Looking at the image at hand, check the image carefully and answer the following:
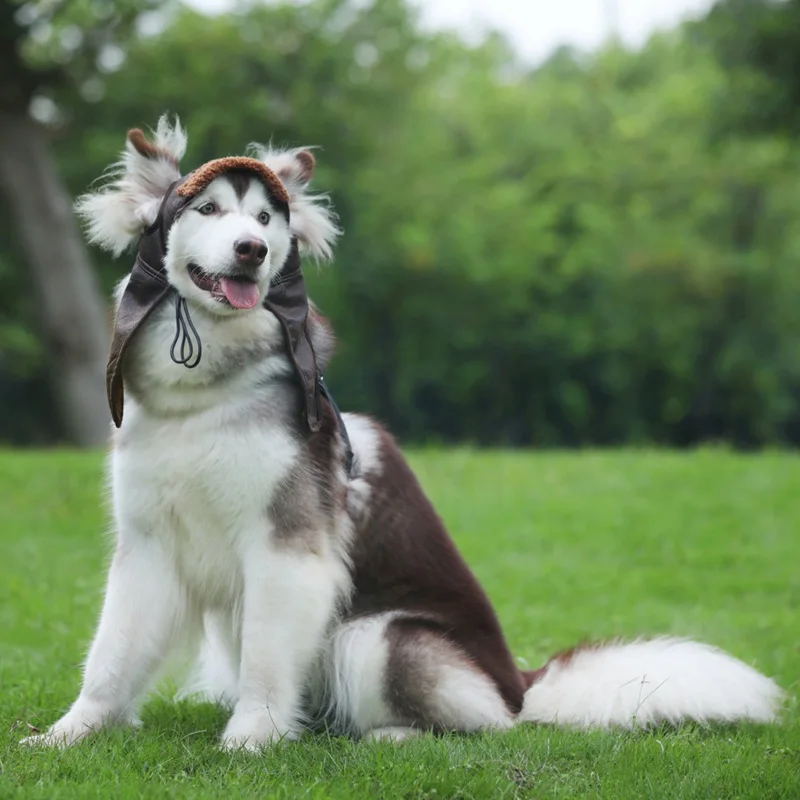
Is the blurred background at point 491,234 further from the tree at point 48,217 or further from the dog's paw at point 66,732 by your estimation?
the dog's paw at point 66,732

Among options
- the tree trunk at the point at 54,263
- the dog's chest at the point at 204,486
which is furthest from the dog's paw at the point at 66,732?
the tree trunk at the point at 54,263

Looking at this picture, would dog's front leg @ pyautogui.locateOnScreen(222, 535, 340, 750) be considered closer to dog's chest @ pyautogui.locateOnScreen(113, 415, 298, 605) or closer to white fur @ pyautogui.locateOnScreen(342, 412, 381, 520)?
dog's chest @ pyautogui.locateOnScreen(113, 415, 298, 605)

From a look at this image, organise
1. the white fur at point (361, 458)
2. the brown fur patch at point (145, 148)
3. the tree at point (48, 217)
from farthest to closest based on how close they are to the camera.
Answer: the tree at point (48, 217)
the white fur at point (361, 458)
the brown fur patch at point (145, 148)

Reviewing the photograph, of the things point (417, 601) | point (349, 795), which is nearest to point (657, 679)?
point (417, 601)

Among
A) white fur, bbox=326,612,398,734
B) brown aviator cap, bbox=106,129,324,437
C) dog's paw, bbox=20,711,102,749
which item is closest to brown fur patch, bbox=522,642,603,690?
white fur, bbox=326,612,398,734

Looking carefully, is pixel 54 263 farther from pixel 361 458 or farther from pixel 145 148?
pixel 361 458

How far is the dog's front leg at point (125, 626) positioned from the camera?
4.20 m

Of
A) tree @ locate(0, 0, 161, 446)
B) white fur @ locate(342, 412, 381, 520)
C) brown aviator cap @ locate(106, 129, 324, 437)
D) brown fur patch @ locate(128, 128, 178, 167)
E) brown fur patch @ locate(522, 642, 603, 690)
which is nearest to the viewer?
brown aviator cap @ locate(106, 129, 324, 437)

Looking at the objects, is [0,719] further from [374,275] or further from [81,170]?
[374,275]

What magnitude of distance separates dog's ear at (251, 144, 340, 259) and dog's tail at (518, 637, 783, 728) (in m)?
1.98

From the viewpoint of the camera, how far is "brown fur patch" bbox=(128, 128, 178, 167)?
13.7 feet

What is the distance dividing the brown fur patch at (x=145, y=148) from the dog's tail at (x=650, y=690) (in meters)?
2.53

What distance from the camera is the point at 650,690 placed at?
14.6 ft

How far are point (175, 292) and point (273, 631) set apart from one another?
126 cm
